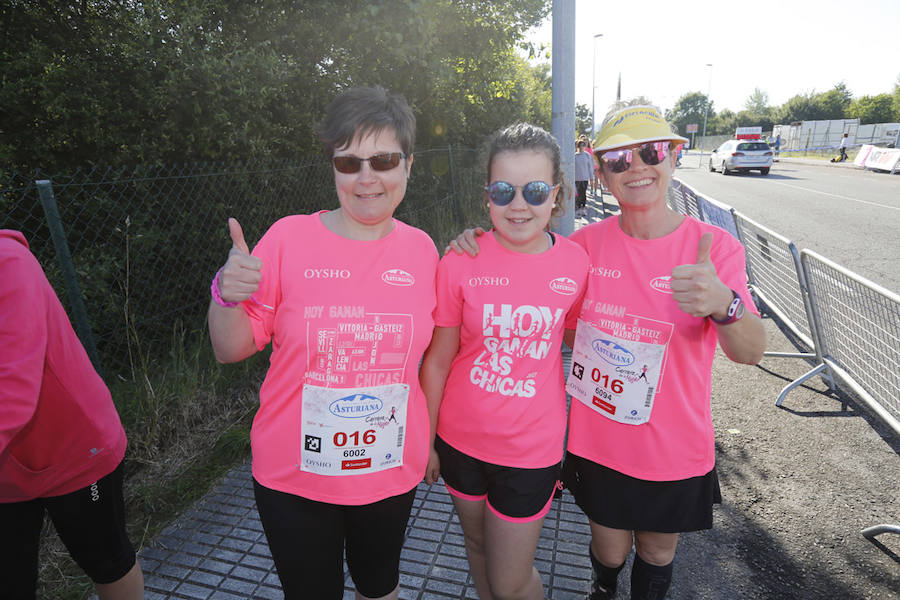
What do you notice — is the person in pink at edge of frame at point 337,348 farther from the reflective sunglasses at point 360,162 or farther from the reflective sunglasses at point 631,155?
the reflective sunglasses at point 631,155

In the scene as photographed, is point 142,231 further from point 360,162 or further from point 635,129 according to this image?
point 635,129

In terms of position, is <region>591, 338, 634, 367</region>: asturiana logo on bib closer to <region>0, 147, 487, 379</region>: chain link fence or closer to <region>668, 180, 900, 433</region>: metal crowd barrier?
→ <region>668, 180, 900, 433</region>: metal crowd barrier

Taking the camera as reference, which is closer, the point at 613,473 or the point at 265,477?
the point at 265,477

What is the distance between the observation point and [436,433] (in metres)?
2.11

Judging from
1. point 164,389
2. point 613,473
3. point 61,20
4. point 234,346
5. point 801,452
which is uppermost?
point 61,20

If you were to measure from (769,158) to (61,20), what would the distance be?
30300mm

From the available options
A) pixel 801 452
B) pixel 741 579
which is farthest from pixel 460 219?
pixel 741 579

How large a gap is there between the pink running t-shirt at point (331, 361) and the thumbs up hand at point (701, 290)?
2.79 feet

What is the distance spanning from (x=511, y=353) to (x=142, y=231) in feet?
12.1

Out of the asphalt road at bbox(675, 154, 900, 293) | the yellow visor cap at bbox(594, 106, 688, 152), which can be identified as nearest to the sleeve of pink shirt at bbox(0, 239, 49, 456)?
the yellow visor cap at bbox(594, 106, 688, 152)

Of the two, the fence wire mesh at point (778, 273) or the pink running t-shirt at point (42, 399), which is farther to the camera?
the fence wire mesh at point (778, 273)

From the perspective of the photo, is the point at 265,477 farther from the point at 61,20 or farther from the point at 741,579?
the point at 61,20

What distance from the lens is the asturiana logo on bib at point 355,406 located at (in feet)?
5.37

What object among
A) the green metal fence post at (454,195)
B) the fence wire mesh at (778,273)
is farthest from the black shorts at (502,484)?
the green metal fence post at (454,195)
